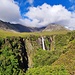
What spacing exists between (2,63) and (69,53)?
182 ft

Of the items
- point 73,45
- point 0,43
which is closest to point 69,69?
point 73,45

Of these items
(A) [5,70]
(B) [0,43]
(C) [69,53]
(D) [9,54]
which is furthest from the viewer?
(B) [0,43]

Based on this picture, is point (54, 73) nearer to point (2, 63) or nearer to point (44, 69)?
point (44, 69)

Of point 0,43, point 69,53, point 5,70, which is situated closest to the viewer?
point 69,53

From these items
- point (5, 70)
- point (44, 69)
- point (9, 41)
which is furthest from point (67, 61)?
point (9, 41)

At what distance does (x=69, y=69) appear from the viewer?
177 ft

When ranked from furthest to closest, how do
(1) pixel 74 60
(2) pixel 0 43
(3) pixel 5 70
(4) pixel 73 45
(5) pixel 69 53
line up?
(2) pixel 0 43, (3) pixel 5 70, (4) pixel 73 45, (5) pixel 69 53, (1) pixel 74 60

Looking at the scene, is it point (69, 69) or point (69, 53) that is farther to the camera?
point (69, 53)

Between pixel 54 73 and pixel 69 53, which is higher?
pixel 69 53

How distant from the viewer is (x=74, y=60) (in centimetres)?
5725

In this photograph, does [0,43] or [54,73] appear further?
[0,43]

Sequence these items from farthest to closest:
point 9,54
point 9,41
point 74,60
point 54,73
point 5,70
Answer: point 9,41, point 9,54, point 5,70, point 74,60, point 54,73

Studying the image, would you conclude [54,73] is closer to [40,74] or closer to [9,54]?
[40,74]

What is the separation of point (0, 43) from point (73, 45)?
116m
